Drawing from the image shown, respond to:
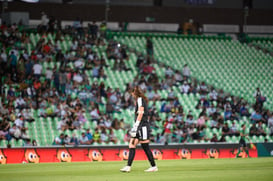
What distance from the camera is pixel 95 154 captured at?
965 inches

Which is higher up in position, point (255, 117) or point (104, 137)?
point (255, 117)

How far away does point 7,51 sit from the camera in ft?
108

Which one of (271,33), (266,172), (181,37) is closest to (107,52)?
(181,37)

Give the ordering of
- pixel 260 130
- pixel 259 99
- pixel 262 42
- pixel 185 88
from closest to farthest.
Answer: pixel 260 130 < pixel 185 88 < pixel 259 99 < pixel 262 42

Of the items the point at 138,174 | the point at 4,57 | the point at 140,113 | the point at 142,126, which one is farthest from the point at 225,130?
the point at 138,174

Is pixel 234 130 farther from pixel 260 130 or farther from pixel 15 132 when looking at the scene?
pixel 15 132

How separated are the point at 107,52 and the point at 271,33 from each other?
1470 centimetres

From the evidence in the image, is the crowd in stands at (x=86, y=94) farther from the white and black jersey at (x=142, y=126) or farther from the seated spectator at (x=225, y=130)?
the white and black jersey at (x=142, y=126)

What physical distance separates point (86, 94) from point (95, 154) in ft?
25.1

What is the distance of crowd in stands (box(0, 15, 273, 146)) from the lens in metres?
29.2

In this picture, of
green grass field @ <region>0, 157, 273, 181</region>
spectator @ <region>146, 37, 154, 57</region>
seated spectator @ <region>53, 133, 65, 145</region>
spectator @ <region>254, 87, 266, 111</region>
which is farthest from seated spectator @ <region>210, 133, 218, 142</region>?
green grass field @ <region>0, 157, 273, 181</region>

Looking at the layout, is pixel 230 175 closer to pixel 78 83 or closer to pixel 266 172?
pixel 266 172

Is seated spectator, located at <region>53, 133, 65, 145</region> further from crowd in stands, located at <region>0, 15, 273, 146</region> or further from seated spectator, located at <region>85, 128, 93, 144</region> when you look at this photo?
seated spectator, located at <region>85, 128, 93, 144</region>

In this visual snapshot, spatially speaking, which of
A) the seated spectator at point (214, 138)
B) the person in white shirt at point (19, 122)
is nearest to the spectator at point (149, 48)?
the seated spectator at point (214, 138)
